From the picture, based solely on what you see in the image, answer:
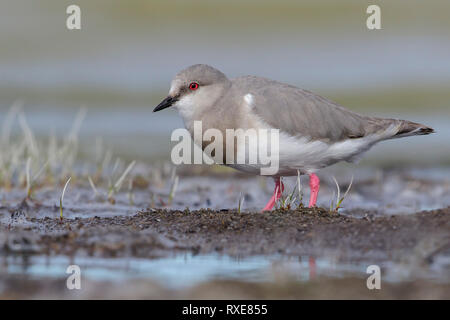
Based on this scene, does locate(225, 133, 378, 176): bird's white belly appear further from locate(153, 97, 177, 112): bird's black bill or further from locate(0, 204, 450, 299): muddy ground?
locate(153, 97, 177, 112): bird's black bill

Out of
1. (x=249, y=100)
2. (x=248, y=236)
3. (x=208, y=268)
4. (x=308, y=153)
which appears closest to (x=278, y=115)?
(x=249, y=100)

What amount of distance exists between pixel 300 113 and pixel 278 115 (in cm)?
33

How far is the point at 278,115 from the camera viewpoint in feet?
24.3

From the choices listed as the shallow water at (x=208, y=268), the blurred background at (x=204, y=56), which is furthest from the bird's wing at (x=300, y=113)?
the blurred background at (x=204, y=56)

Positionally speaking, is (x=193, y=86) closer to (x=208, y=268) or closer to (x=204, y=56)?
(x=208, y=268)

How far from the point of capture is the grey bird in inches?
288

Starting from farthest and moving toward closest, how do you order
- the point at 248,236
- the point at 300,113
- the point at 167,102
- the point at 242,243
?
the point at 300,113 → the point at 167,102 → the point at 248,236 → the point at 242,243

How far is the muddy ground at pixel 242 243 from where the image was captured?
4852 mm

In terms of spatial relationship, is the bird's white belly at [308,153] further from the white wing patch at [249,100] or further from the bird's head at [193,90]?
the bird's head at [193,90]

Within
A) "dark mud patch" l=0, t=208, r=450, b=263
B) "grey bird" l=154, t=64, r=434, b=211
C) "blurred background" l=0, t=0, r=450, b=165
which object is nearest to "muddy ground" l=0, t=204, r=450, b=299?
"dark mud patch" l=0, t=208, r=450, b=263

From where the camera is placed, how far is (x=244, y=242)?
20.0 feet

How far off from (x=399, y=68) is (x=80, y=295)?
1708cm
